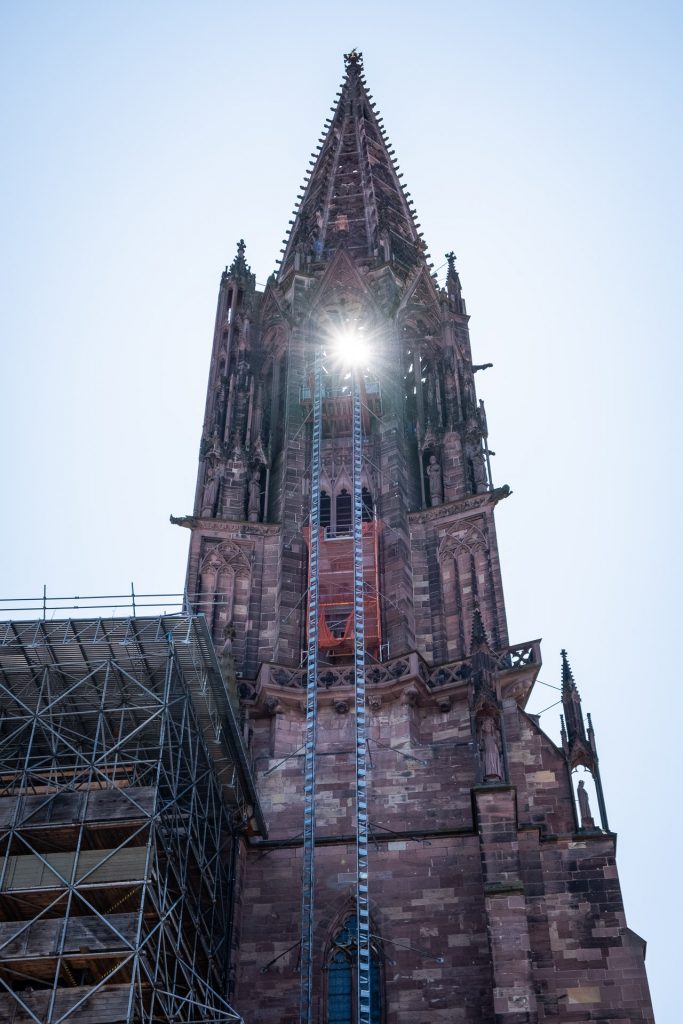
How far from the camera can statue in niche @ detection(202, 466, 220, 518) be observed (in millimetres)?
38875

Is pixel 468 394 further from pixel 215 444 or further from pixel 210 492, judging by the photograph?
pixel 210 492

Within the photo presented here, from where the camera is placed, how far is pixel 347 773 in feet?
105

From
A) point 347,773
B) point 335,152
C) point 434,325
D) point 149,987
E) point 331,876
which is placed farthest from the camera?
point 335,152

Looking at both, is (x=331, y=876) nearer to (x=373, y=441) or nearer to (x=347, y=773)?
(x=347, y=773)

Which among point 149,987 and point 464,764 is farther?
point 464,764

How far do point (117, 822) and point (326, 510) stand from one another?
16006mm

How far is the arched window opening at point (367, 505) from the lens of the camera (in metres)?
39.2

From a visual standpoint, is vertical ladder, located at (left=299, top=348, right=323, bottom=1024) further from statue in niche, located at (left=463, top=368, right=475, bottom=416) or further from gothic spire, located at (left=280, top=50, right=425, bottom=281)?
gothic spire, located at (left=280, top=50, right=425, bottom=281)

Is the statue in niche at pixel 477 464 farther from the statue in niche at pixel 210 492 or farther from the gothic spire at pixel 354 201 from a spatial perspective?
the gothic spire at pixel 354 201

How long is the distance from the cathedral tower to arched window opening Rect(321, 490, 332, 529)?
3.5 inches

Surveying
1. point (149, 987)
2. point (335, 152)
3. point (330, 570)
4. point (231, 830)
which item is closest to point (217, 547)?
point (330, 570)

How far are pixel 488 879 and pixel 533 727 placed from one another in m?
5.12

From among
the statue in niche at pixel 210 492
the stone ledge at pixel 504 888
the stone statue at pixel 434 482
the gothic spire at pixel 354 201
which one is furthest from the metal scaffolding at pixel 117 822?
the gothic spire at pixel 354 201

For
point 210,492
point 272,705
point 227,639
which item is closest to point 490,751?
point 272,705
